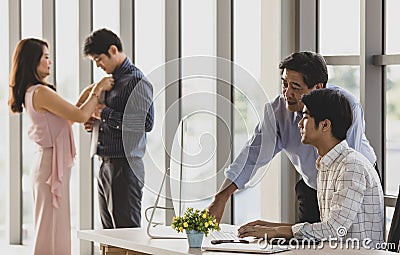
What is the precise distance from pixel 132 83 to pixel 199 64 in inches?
42.8

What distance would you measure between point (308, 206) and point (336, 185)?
83cm

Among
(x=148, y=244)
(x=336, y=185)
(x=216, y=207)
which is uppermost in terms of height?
(x=336, y=185)

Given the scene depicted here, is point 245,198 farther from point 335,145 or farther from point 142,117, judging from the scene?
point 335,145

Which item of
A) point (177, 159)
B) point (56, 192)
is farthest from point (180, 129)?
point (56, 192)

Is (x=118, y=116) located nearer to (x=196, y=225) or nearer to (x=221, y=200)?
(x=221, y=200)

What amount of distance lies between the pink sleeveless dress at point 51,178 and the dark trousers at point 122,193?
1.32 feet

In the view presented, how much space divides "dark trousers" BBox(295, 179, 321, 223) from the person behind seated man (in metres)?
0.68

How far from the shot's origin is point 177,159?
12.6 ft

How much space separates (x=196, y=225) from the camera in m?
3.55

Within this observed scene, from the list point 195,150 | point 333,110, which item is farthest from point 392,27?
point 195,150

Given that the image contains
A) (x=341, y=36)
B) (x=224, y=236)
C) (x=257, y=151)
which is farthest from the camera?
(x=341, y=36)

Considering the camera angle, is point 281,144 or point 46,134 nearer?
point 281,144
